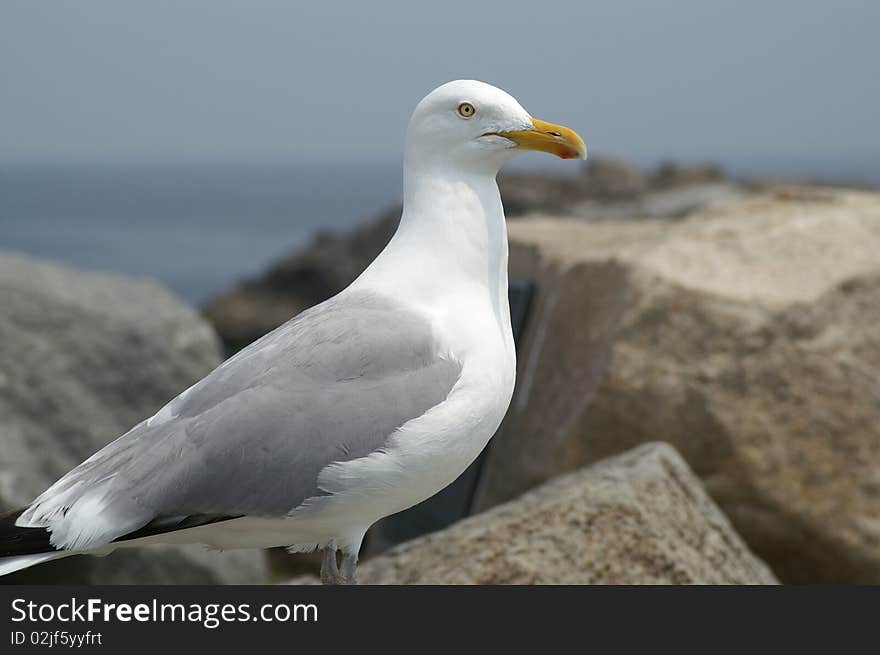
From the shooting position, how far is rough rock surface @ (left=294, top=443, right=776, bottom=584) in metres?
4.54

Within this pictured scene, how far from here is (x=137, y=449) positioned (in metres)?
3.51

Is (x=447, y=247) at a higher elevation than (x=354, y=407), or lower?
higher

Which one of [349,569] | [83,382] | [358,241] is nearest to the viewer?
[349,569]

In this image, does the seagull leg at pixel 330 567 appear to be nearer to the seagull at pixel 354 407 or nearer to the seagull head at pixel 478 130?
the seagull at pixel 354 407

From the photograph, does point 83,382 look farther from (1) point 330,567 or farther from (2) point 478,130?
(2) point 478,130

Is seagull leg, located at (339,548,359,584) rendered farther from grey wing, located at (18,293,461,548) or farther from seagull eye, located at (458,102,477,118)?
seagull eye, located at (458,102,477,118)

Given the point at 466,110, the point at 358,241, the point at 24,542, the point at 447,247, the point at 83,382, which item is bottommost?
the point at 24,542

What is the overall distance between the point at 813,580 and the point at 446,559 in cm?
242

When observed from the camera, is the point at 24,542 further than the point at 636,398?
No

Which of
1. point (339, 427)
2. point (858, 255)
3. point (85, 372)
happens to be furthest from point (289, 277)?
point (339, 427)

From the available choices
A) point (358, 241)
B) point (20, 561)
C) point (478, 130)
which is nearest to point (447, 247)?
point (478, 130)

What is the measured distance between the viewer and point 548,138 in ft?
12.5

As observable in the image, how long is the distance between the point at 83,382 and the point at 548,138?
416cm

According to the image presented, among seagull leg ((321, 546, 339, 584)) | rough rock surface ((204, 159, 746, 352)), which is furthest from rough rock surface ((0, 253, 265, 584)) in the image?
rough rock surface ((204, 159, 746, 352))
